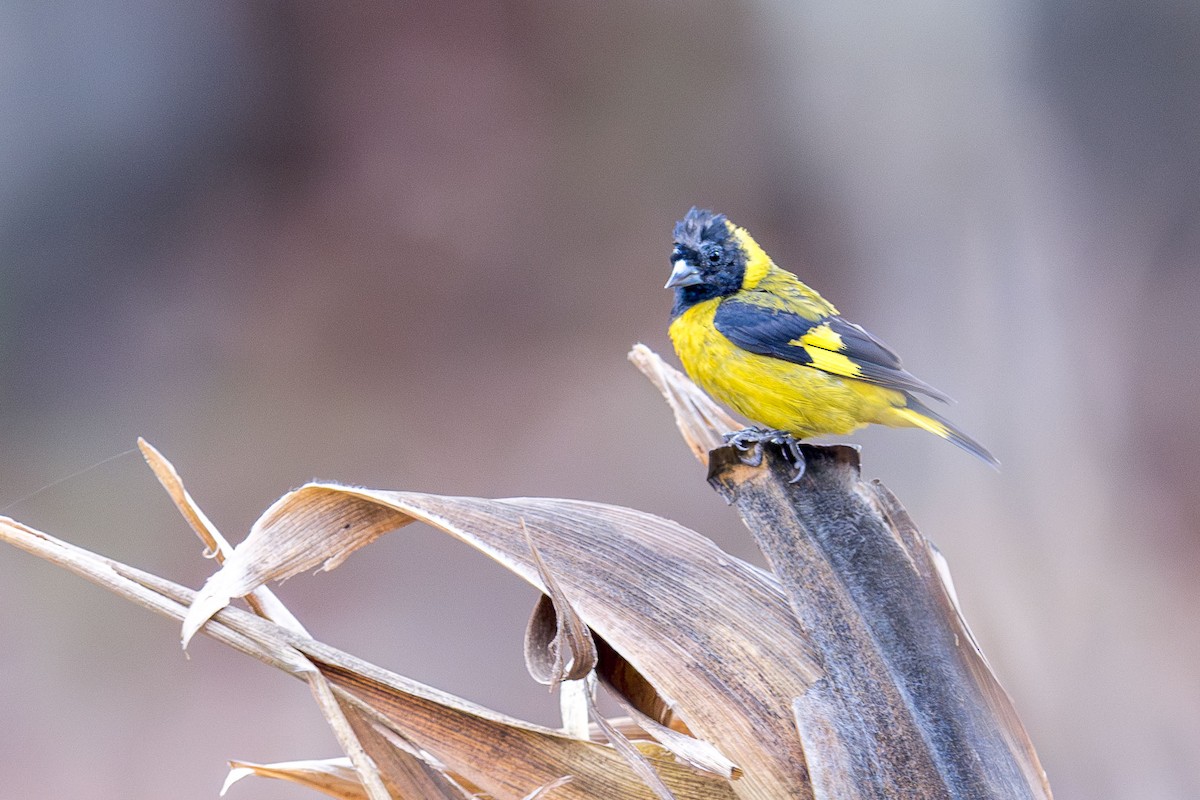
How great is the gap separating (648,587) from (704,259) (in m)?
1.15

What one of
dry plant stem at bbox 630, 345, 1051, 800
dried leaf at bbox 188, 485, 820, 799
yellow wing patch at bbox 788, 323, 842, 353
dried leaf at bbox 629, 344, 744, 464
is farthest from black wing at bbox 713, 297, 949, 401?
dried leaf at bbox 188, 485, 820, 799

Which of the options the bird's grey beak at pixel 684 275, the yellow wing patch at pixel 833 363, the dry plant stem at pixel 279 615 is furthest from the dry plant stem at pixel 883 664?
the bird's grey beak at pixel 684 275

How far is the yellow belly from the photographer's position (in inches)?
68.2

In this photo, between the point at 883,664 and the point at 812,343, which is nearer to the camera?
the point at 883,664

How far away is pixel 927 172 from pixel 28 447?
283cm

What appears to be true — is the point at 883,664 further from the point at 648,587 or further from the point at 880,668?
the point at 648,587

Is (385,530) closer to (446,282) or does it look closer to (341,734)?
(341,734)

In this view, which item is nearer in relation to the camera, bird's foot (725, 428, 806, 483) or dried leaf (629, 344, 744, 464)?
bird's foot (725, 428, 806, 483)

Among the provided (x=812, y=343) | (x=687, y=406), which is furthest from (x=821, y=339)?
(x=687, y=406)

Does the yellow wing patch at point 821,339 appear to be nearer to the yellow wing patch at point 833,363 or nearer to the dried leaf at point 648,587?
the yellow wing patch at point 833,363

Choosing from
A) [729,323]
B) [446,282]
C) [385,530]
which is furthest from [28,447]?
[385,530]

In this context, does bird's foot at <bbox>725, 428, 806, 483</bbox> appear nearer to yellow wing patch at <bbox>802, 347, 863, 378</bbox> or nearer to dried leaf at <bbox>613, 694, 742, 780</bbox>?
yellow wing patch at <bbox>802, 347, 863, 378</bbox>

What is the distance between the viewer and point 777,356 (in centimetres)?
179

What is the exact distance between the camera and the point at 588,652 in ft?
2.60
